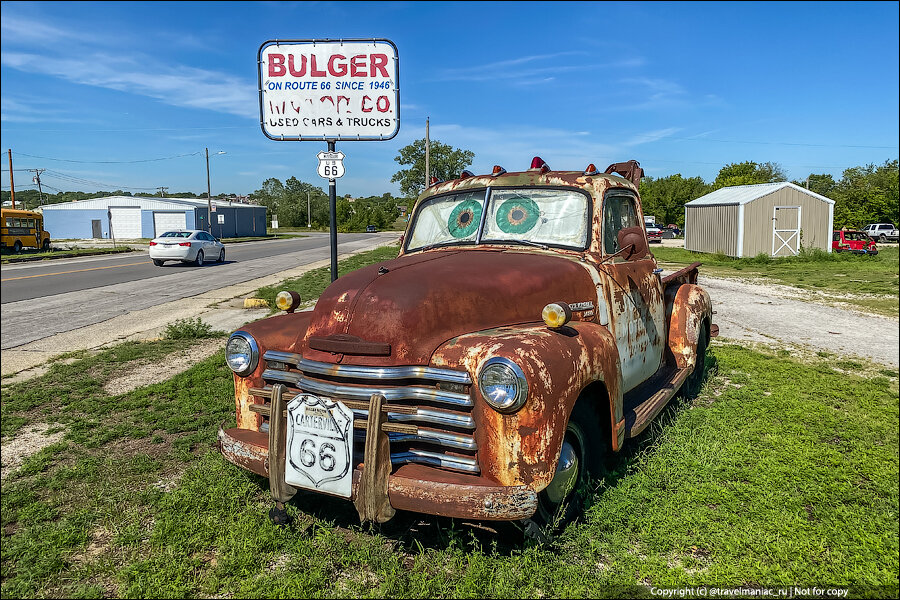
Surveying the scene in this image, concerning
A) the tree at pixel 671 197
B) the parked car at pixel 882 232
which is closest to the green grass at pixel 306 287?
the parked car at pixel 882 232

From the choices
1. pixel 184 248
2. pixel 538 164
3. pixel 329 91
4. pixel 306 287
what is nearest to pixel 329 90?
pixel 329 91

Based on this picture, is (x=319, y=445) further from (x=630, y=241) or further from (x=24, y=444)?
(x=24, y=444)

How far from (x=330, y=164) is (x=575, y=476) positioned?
4905 millimetres

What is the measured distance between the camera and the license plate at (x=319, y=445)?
2986mm

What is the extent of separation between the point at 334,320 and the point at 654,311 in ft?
9.51

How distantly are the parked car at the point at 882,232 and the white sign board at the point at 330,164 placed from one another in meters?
49.4

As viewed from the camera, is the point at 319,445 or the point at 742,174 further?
the point at 742,174

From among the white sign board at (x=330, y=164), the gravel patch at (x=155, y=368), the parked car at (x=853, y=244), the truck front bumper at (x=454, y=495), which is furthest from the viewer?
the parked car at (x=853, y=244)

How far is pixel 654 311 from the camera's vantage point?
5203 mm

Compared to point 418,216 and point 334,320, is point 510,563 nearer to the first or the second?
point 334,320

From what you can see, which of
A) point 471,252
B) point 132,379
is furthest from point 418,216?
point 132,379

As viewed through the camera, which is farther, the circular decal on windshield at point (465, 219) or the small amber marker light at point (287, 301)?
the circular decal on windshield at point (465, 219)

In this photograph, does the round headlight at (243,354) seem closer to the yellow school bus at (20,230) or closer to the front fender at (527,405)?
the front fender at (527,405)

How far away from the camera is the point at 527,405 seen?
9.62 ft
